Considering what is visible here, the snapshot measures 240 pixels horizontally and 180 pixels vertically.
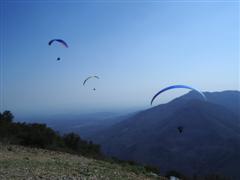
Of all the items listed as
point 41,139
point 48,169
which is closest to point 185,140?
point 41,139

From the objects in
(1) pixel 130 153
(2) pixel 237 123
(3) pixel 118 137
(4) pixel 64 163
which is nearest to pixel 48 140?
(4) pixel 64 163

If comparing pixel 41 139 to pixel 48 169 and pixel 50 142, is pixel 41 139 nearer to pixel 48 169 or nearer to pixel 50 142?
pixel 50 142

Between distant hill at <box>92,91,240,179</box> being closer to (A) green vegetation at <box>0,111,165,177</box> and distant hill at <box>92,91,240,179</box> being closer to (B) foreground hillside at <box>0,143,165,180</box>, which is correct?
(A) green vegetation at <box>0,111,165,177</box>

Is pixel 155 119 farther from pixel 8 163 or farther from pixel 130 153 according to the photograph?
pixel 8 163

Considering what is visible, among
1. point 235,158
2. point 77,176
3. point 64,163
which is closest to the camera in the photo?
point 77,176

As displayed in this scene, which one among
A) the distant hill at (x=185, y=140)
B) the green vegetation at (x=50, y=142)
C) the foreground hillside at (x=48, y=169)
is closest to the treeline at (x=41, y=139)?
the green vegetation at (x=50, y=142)

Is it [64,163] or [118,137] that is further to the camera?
[118,137]
